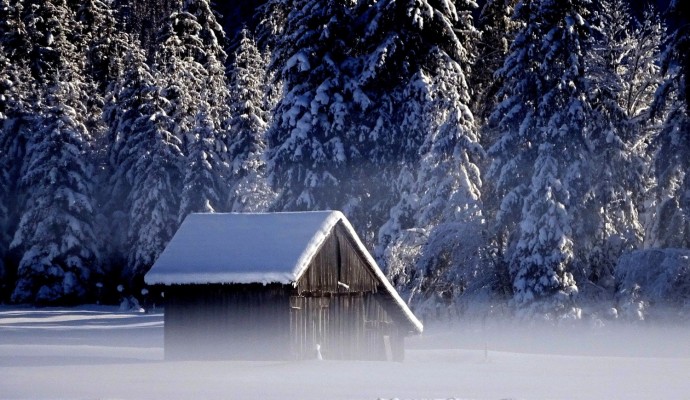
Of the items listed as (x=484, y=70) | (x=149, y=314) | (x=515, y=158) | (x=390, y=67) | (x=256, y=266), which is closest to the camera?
(x=256, y=266)

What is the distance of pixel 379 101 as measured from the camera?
44562 millimetres

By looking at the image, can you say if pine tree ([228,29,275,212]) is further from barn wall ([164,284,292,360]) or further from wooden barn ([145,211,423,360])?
barn wall ([164,284,292,360])

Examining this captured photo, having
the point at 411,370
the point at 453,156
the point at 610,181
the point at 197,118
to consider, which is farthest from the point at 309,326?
the point at 197,118

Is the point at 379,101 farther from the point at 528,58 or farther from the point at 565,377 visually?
the point at 565,377

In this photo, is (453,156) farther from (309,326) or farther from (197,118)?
(197,118)

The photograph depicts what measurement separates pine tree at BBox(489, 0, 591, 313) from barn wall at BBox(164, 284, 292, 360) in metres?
13.1

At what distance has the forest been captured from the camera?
3797 cm

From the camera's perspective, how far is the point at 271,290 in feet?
92.0

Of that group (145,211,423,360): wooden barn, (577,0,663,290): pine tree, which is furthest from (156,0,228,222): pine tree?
(145,211,423,360): wooden barn

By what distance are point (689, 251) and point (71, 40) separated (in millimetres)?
56122

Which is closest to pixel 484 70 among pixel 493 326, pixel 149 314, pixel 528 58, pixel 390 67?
pixel 390 67

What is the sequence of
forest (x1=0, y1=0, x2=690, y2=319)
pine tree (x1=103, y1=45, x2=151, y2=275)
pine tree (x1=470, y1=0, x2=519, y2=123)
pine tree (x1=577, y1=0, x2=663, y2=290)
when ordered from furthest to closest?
1. pine tree (x1=103, y1=45, x2=151, y2=275)
2. pine tree (x1=470, y1=0, x2=519, y2=123)
3. pine tree (x1=577, y1=0, x2=663, y2=290)
4. forest (x1=0, y1=0, x2=690, y2=319)

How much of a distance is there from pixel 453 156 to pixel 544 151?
3.55 meters

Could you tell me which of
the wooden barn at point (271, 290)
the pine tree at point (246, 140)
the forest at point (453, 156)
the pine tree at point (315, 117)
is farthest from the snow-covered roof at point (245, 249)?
the pine tree at point (246, 140)
